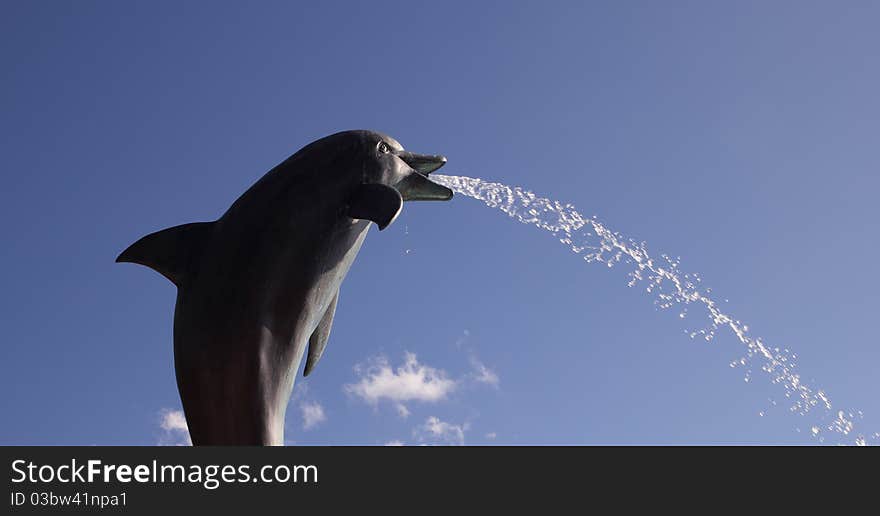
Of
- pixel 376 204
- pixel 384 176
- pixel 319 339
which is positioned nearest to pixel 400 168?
pixel 384 176

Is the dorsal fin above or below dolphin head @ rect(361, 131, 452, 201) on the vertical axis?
below

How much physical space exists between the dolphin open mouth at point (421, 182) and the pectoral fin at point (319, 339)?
124cm

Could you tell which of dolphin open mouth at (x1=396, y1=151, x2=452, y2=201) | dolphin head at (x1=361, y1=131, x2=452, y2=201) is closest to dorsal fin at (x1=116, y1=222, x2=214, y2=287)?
dolphin head at (x1=361, y1=131, x2=452, y2=201)

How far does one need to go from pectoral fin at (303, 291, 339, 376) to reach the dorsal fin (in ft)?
4.59

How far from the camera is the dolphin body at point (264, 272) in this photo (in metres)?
6.37

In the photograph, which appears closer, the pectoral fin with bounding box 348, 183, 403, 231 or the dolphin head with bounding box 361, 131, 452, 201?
the pectoral fin with bounding box 348, 183, 403, 231

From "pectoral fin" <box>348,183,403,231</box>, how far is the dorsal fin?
4.15 ft

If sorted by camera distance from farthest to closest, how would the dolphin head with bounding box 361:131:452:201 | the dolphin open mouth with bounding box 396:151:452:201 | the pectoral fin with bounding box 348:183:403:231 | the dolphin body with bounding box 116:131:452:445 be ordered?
the dolphin open mouth with bounding box 396:151:452:201
the dolphin head with bounding box 361:131:452:201
the pectoral fin with bounding box 348:183:403:231
the dolphin body with bounding box 116:131:452:445

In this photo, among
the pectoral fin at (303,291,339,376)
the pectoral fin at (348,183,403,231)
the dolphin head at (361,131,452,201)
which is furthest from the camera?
the pectoral fin at (303,291,339,376)

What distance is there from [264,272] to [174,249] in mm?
1001

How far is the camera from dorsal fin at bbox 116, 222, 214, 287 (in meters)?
6.94

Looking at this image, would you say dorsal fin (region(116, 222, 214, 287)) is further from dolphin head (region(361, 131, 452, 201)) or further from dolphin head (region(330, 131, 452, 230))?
dolphin head (region(361, 131, 452, 201))
